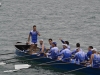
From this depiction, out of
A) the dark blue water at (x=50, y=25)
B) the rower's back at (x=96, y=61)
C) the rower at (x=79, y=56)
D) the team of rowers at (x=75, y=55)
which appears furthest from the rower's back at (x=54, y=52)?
the rower's back at (x=96, y=61)

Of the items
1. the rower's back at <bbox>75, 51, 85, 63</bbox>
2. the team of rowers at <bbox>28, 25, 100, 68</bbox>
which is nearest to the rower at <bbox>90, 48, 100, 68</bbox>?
the team of rowers at <bbox>28, 25, 100, 68</bbox>

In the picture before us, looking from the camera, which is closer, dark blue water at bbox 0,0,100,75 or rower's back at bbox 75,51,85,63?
rower's back at bbox 75,51,85,63

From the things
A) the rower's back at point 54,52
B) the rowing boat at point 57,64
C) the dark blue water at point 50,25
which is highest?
the dark blue water at point 50,25

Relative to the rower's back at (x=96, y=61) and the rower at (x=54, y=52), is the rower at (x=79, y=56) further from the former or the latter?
the rower at (x=54, y=52)

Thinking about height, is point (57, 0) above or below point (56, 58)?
above

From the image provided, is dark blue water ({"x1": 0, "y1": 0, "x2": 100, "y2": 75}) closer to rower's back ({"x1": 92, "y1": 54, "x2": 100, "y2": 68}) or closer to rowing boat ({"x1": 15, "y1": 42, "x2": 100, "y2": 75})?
rowing boat ({"x1": 15, "y1": 42, "x2": 100, "y2": 75})

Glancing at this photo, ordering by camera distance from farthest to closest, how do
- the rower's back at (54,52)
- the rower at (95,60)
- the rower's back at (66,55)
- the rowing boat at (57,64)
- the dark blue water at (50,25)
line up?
1. the dark blue water at (50,25)
2. the rower's back at (54,52)
3. the rower's back at (66,55)
4. the rowing boat at (57,64)
5. the rower at (95,60)

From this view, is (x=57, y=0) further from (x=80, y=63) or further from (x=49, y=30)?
(x=80, y=63)

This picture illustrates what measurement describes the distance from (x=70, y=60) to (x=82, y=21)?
2457 centimetres

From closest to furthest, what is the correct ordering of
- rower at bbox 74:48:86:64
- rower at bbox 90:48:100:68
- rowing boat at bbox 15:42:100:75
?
rower at bbox 90:48:100:68 < rowing boat at bbox 15:42:100:75 < rower at bbox 74:48:86:64

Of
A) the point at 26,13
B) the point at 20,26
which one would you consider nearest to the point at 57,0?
the point at 26,13

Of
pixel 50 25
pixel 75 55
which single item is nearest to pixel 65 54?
pixel 75 55

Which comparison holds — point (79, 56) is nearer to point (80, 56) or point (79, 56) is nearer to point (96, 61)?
point (80, 56)

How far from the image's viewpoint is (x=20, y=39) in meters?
35.9
